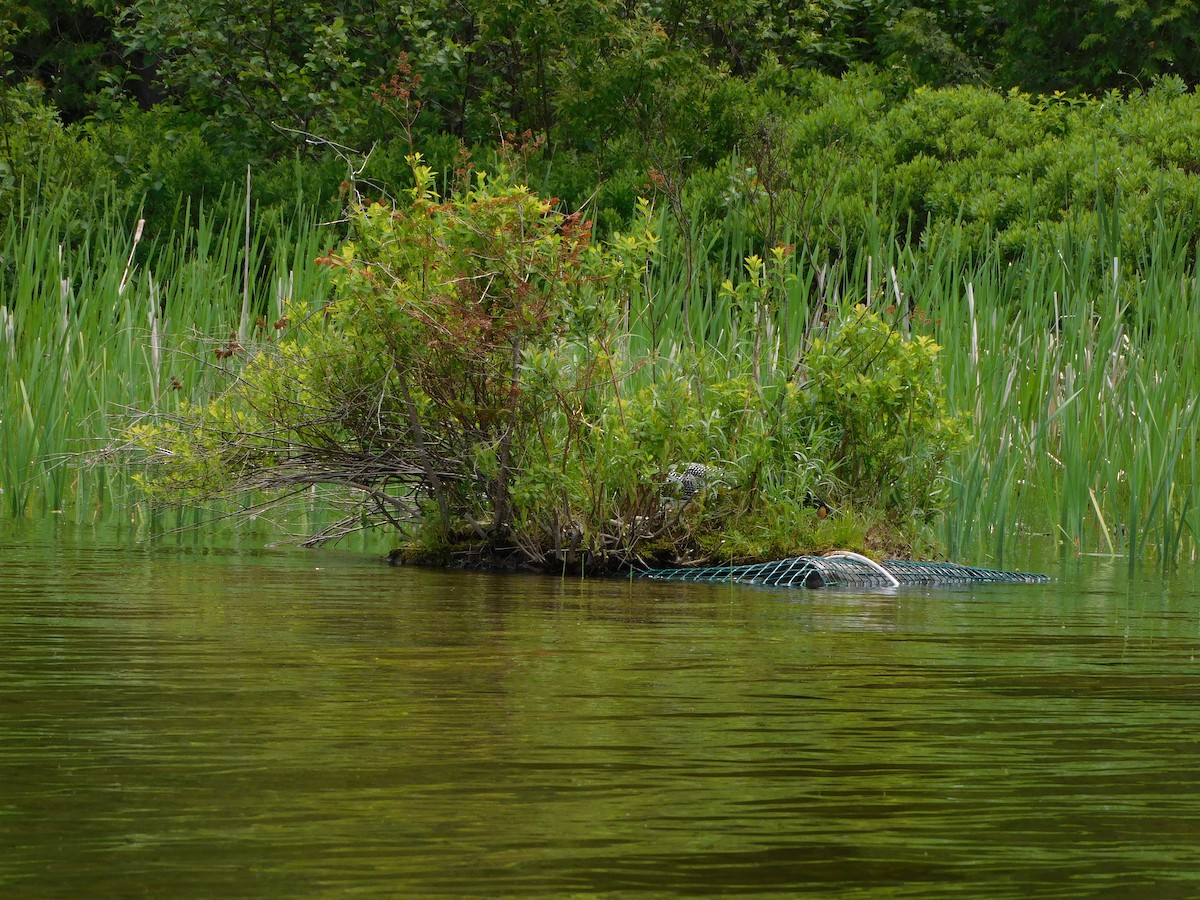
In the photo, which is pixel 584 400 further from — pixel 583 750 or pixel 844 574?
pixel 583 750

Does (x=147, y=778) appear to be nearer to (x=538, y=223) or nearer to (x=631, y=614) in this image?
(x=631, y=614)

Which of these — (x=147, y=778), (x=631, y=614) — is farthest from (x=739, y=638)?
(x=147, y=778)

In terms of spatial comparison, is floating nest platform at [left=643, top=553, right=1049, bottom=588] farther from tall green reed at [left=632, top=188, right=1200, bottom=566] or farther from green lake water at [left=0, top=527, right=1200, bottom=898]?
green lake water at [left=0, top=527, right=1200, bottom=898]

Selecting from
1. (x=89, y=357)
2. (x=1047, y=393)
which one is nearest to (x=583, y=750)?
(x=1047, y=393)

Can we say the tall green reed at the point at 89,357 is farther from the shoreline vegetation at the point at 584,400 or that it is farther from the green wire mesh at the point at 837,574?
the green wire mesh at the point at 837,574

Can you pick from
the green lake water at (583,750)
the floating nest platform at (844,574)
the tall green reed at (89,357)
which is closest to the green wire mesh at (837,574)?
the floating nest platform at (844,574)

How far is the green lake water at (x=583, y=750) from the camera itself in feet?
6.23

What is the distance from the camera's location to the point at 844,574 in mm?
6027

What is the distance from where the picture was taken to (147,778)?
2336 mm

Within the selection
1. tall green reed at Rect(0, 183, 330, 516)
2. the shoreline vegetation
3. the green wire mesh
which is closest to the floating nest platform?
the green wire mesh

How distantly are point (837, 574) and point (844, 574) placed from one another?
0.08 ft

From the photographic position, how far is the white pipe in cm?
598

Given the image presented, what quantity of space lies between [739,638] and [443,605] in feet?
3.32

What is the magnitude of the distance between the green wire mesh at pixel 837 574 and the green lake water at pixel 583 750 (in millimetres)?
1150
